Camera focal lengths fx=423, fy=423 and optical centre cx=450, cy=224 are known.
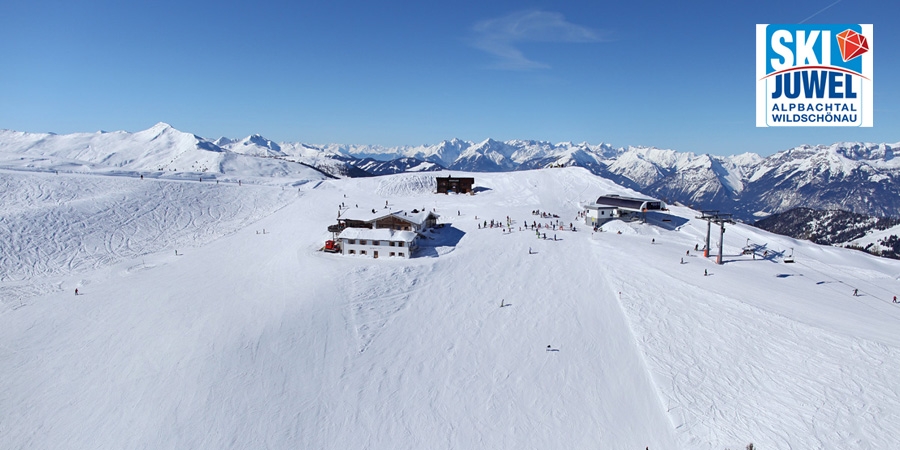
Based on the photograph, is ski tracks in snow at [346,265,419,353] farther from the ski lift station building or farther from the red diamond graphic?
the red diamond graphic

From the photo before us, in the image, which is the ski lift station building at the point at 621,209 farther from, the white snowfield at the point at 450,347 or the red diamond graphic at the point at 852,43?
the red diamond graphic at the point at 852,43

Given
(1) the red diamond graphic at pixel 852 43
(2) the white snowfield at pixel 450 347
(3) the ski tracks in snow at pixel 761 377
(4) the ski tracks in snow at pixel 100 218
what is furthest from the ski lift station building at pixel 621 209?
(4) the ski tracks in snow at pixel 100 218

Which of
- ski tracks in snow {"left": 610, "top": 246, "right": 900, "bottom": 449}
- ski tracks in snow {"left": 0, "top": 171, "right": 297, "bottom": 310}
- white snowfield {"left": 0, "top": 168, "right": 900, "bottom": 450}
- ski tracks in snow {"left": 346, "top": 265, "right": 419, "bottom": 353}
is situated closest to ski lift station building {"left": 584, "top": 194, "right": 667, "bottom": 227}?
white snowfield {"left": 0, "top": 168, "right": 900, "bottom": 450}

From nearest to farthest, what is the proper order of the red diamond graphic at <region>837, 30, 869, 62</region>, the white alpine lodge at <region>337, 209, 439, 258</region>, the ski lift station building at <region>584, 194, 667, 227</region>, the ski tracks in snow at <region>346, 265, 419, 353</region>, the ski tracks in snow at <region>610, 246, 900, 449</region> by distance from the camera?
the ski tracks in snow at <region>610, 246, 900, 449</region>
the ski tracks in snow at <region>346, 265, 419, 353</region>
the white alpine lodge at <region>337, 209, 439, 258</region>
the red diamond graphic at <region>837, 30, 869, 62</region>
the ski lift station building at <region>584, 194, 667, 227</region>

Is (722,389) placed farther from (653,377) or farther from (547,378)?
(547,378)

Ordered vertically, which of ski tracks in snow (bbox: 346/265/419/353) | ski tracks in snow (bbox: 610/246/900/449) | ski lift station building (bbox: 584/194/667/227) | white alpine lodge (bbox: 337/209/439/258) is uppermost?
ski lift station building (bbox: 584/194/667/227)

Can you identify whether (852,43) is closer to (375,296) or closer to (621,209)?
(621,209)

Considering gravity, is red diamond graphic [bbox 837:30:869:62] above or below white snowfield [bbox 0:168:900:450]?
above
